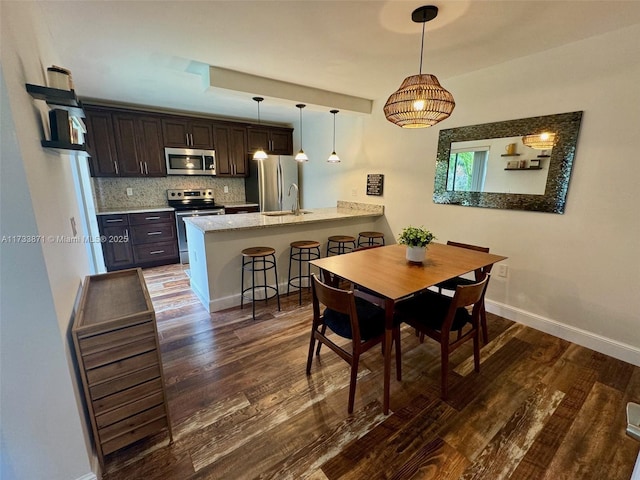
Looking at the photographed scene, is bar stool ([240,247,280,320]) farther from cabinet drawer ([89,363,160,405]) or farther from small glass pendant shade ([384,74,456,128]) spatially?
small glass pendant shade ([384,74,456,128])

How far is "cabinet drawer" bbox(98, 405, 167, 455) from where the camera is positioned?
1391 millimetres

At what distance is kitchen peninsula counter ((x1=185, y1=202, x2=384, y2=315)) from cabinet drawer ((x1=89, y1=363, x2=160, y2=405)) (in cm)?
158

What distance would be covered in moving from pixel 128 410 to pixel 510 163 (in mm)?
3435

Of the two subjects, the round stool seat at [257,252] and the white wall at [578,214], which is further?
the round stool seat at [257,252]

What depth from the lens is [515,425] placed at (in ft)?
5.48

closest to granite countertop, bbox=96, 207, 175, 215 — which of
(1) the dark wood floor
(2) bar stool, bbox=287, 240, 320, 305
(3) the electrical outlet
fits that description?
(2) bar stool, bbox=287, 240, 320, 305

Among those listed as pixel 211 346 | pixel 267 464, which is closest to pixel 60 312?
pixel 267 464

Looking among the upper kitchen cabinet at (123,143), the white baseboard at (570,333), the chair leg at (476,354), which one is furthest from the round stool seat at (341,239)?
the upper kitchen cabinet at (123,143)

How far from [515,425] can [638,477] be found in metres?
1.12

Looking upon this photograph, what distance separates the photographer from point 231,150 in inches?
204

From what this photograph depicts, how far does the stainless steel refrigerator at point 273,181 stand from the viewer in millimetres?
5102

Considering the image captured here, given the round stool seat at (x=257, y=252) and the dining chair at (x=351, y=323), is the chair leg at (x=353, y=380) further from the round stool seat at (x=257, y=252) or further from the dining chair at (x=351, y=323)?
the round stool seat at (x=257, y=252)

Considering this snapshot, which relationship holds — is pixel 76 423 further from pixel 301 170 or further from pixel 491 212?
pixel 301 170

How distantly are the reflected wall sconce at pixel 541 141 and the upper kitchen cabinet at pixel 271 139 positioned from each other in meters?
4.24
